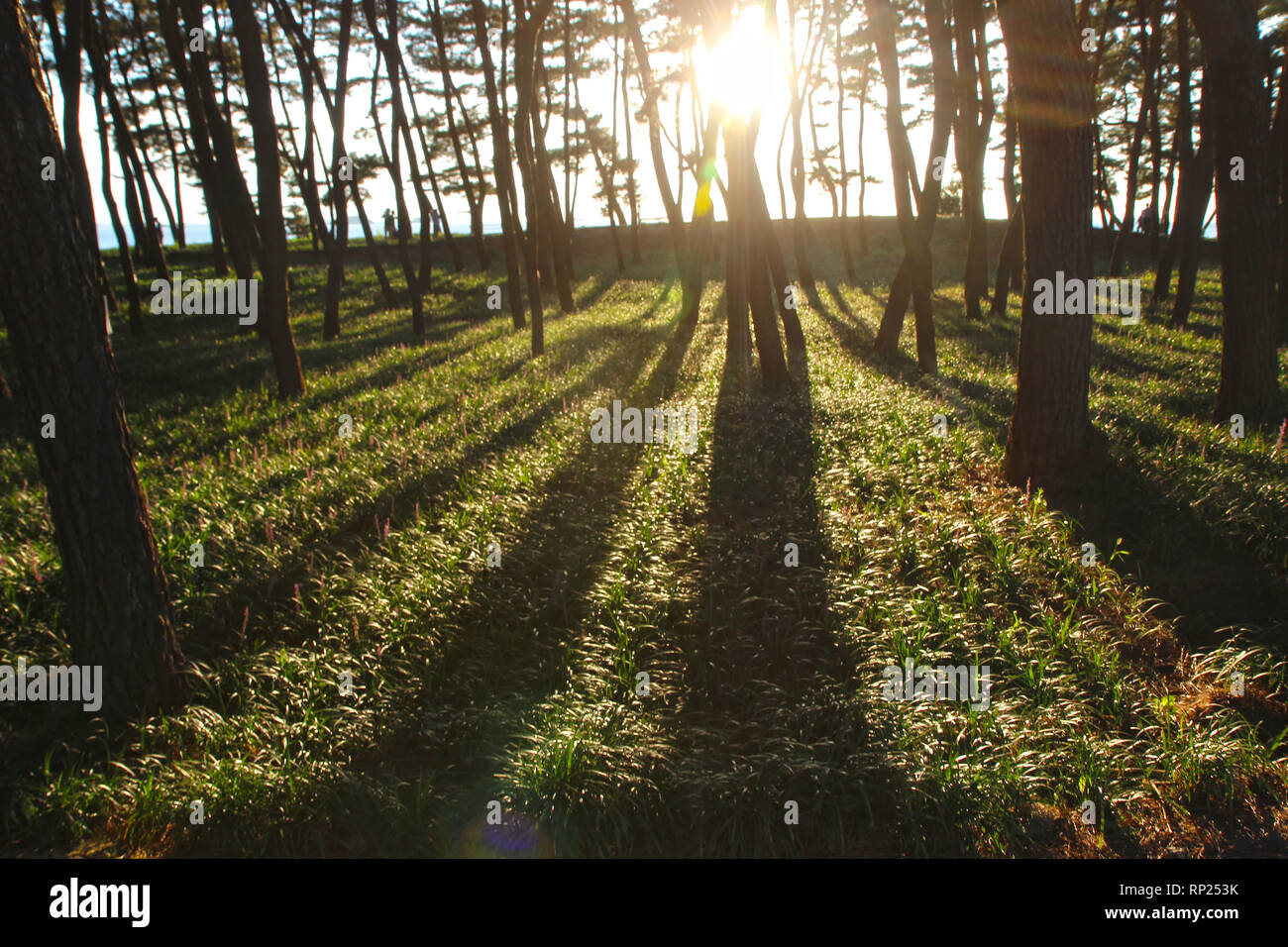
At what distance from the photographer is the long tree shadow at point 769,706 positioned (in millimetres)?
3271

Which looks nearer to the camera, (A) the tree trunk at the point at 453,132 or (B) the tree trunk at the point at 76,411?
(B) the tree trunk at the point at 76,411

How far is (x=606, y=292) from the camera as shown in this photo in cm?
2875

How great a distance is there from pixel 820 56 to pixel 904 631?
30.1 meters

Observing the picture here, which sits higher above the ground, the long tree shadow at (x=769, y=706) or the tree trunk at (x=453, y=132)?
the tree trunk at (x=453, y=132)

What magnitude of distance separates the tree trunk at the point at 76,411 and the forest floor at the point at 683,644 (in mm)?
424

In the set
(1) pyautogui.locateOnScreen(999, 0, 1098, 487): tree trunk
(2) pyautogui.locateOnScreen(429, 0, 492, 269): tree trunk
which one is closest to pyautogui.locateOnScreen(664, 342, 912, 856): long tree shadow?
(1) pyautogui.locateOnScreen(999, 0, 1098, 487): tree trunk

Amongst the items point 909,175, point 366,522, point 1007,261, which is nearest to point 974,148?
point 1007,261

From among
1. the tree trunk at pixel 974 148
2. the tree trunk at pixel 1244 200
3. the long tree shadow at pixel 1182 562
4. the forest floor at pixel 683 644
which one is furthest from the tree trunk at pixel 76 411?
the tree trunk at pixel 974 148

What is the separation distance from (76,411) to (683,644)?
11.5 ft

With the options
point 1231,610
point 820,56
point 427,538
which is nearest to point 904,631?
point 1231,610

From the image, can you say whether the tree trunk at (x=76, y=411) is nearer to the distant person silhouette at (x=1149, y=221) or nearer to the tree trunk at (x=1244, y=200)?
the tree trunk at (x=1244, y=200)

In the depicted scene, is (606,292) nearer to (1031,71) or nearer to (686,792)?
(1031,71)

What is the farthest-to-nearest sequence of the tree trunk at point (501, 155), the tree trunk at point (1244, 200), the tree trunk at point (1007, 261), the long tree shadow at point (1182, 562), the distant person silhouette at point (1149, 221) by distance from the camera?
the distant person silhouette at point (1149, 221) < the tree trunk at point (1007, 261) < the tree trunk at point (501, 155) < the tree trunk at point (1244, 200) < the long tree shadow at point (1182, 562)

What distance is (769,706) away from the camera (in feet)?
13.4
